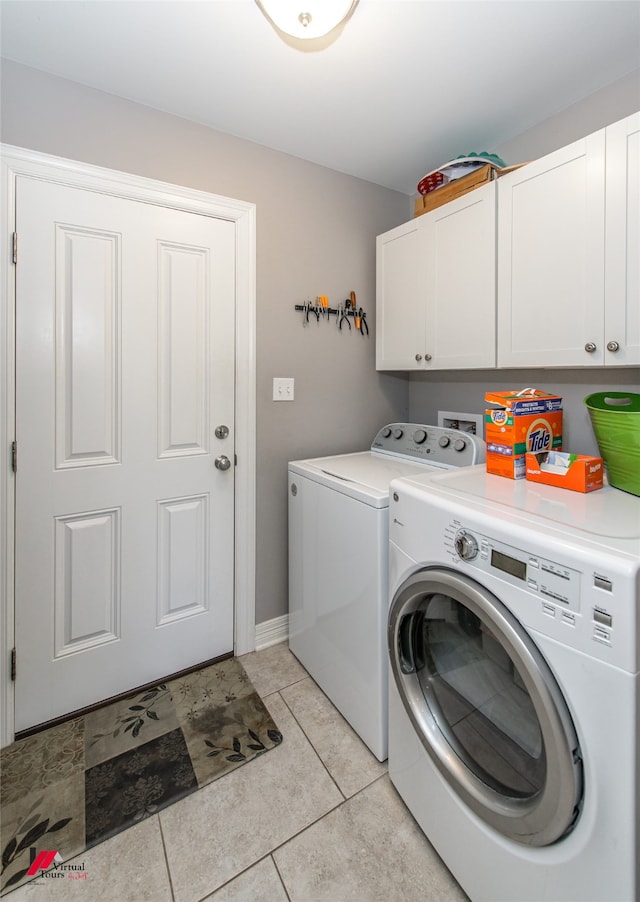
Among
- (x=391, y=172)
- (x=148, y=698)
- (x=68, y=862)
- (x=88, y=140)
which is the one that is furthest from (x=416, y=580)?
(x=391, y=172)

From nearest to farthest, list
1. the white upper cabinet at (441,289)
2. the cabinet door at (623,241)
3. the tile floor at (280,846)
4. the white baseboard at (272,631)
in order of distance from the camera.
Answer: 1. the tile floor at (280,846)
2. the cabinet door at (623,241)
3. the white upper cabinet at (441,289)
4. the white baseboard at (272,631)

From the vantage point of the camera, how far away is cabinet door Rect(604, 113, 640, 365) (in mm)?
1137

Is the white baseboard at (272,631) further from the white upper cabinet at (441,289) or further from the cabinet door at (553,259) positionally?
the cabinet door at (553,259)

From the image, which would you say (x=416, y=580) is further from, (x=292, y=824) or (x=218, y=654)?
(x=218, y=654)

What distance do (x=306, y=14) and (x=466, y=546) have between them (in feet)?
4.81

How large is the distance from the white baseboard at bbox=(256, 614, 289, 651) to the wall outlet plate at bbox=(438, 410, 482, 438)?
1.31 meters

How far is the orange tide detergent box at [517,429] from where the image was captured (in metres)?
1.28

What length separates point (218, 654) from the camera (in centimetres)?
190

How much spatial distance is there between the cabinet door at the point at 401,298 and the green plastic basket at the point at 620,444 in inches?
33.2

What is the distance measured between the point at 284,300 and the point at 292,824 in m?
1.96

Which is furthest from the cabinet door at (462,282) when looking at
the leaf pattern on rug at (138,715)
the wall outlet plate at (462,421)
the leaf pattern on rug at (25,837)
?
the leaf pattern on rug at (25,837)

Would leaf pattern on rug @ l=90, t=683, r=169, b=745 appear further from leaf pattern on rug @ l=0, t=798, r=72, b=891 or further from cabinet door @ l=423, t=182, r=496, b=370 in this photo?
cabinet door @ l=423, t=182, r=496, b=370

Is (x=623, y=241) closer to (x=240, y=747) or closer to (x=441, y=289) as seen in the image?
(x=441, y=289)

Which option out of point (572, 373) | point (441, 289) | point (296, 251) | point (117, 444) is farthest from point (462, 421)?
point (117, 444)
